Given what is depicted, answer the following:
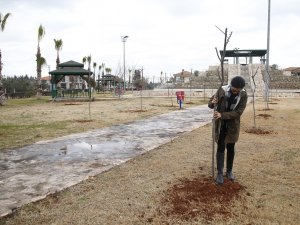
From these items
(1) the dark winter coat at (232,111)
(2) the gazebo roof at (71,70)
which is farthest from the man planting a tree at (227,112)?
(2) the gazebo roof at (71,70)

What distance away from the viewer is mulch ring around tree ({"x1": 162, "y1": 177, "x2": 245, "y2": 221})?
3993 mm

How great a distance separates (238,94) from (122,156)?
3.04 metres

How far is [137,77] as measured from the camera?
252 feet

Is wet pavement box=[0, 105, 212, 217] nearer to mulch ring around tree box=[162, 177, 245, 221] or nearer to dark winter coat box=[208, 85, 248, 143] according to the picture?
mulch ring around tree box=[162, 177, 245, 221]

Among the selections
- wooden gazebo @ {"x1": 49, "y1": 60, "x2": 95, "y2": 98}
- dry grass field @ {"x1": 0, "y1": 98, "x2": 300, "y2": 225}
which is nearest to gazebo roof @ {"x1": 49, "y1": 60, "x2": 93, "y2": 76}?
wooden gazebo @ {"x1": 49, "y1": 60, "x2": 95, "y2": 98}

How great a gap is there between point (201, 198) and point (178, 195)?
1.05 feet

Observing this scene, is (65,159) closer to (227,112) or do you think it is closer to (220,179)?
(220,179)

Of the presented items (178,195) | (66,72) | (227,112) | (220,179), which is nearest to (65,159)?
(178,195)

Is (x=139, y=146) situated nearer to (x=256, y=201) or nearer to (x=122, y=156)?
(x=122, y=156)

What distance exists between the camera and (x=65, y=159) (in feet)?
21.9

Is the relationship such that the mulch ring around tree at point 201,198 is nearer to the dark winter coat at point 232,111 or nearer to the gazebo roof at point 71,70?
the dark winter coat at point 232,111

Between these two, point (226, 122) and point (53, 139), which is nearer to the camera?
point (226, 122)

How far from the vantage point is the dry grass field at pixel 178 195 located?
12.7ft

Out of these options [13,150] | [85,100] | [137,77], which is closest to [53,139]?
[13,150]
